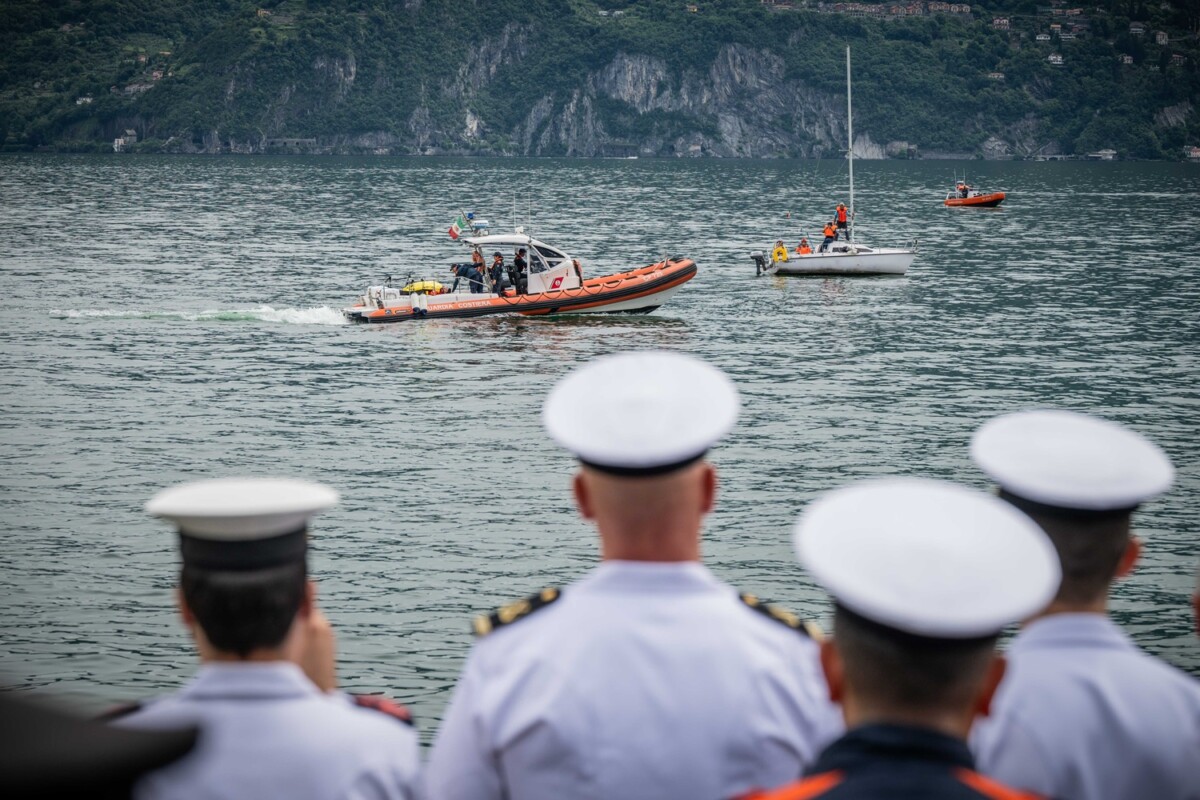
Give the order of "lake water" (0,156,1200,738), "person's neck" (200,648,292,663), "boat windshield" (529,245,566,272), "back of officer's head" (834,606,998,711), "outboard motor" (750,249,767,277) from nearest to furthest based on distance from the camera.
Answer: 1. "back of officer's head" (834,606,998,711)
2. "person's neck" (200,648,292,663)
3. "lake water" (0,156,1200,738)
4. "boat windshield" (529,245,566,272)
5. "outboard motor" (750,249,767,277)

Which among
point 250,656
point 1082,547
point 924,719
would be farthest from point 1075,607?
point 250,656

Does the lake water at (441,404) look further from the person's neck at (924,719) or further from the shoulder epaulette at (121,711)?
the person's neck at (924,719)

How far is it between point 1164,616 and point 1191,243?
187 ft

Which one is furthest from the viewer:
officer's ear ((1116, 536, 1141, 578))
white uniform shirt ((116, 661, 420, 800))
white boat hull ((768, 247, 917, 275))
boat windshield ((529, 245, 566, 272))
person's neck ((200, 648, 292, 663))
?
white boat hull ((768, 247, 917, 275))

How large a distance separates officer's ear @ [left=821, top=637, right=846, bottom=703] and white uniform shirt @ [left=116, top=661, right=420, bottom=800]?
1.01 meters

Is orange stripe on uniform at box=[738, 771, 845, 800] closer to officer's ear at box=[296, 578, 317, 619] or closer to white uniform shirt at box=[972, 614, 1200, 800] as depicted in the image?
white uniform shirt at box=[972, 614, 1200, 800]

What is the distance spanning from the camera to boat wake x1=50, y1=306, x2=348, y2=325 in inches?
1517

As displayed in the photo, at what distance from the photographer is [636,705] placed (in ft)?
Answer: 10.9

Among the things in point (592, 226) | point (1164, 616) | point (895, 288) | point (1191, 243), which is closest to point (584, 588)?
point (1164, 616)

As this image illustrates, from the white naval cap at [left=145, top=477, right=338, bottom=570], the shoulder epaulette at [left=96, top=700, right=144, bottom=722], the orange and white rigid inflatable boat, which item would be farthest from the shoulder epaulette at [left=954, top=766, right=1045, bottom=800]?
the orange and white rigid inflatable boat

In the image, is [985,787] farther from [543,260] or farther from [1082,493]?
[543,260]

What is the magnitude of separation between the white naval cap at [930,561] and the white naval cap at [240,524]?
1.17m

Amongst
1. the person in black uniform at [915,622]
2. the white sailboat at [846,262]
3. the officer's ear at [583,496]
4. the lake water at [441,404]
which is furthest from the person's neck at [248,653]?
the white sailboat at [846,262]

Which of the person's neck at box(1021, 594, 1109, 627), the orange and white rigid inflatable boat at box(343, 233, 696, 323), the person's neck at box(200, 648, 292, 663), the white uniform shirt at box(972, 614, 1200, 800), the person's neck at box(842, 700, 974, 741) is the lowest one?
the orange and white rigid inflatable boat at box(343, 233, 696, 323)
